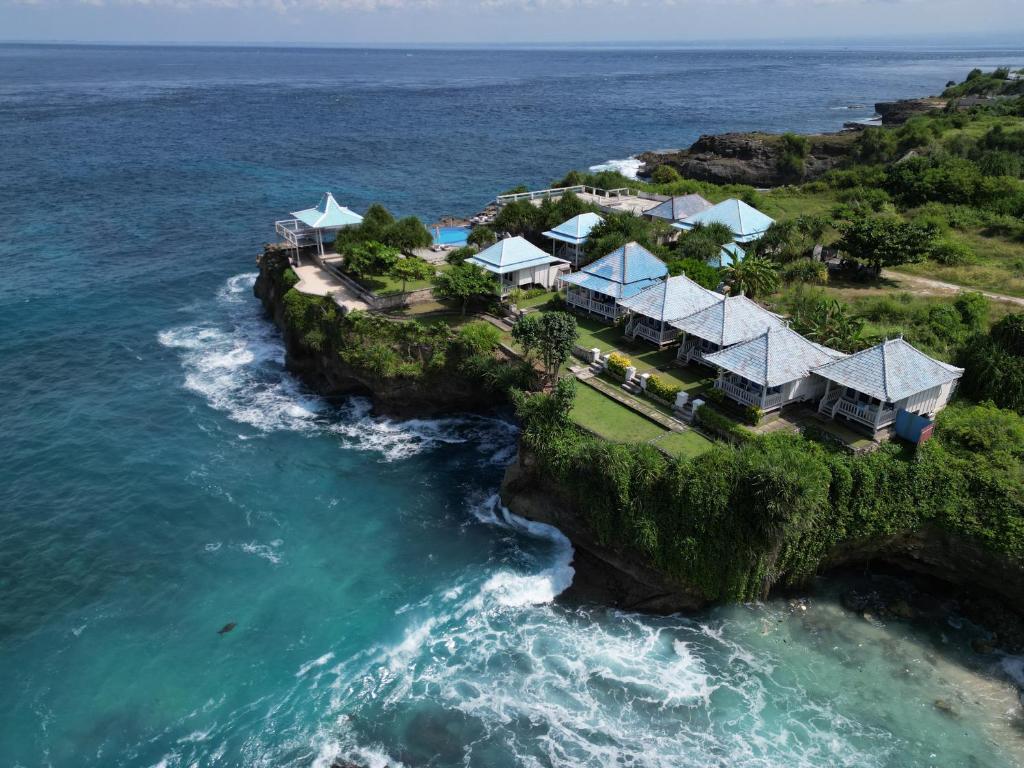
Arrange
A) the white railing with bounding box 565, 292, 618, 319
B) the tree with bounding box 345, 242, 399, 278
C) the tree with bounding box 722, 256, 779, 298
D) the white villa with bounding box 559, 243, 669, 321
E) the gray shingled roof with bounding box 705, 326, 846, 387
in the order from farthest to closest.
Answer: the tree with bounding box 345, 242, 399, 278 → the white railing with bounding box 565, 292, 618, 319 → the tree with bounding box 722, 256, 779, 298 → the white villa with bounding box 559, 243, 669, 321 → the gray shingled roof with bounding box 705, 326, 846, 387

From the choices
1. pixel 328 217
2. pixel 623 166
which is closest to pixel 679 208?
pixel 328 217

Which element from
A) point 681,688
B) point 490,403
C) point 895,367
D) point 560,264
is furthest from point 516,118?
point 681,688

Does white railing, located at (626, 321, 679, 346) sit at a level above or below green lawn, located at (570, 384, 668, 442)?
above

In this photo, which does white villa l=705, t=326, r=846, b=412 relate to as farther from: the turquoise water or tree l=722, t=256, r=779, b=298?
the turquoise water

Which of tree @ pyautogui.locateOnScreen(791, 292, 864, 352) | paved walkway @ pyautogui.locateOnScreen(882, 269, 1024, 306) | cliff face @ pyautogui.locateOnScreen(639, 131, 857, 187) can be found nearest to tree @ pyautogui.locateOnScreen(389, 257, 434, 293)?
tree @ pyautogui.locateOnScreen(791, 292, 864, 352)

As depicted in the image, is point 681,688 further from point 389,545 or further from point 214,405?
point 214,405

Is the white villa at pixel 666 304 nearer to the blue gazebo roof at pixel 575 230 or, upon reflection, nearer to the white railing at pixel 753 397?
the white railing at pixel 753 397
